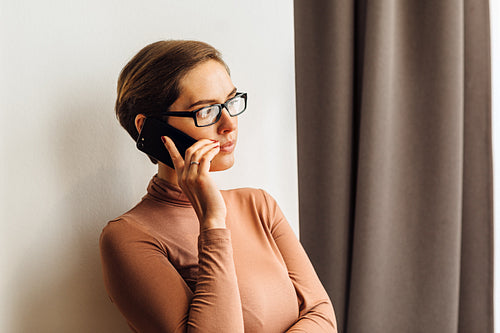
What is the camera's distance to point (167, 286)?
97 cm

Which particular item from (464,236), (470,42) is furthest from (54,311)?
(470,42)

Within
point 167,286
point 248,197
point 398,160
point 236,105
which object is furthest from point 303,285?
point 398,160

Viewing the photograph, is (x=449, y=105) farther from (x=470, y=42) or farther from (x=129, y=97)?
(x=129, y=97)

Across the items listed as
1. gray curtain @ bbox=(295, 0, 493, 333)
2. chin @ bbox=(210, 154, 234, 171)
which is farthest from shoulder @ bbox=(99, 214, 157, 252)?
gray curtain @ bbox=(295, 0, 493, 333)

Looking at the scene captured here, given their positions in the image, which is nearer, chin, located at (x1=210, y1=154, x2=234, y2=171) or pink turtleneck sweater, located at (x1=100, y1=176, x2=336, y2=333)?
pink turtleneck sweater, located at (x1=100, y1=176, x2=336, y2=333)

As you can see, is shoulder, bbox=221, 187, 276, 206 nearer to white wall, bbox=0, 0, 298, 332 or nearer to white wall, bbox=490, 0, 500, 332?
white wall, bbox=0, 0, 298, 332

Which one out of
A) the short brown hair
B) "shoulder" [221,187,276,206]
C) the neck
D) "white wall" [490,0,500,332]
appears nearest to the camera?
the short brown hair

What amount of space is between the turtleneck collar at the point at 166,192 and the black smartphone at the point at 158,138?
0.25 ft

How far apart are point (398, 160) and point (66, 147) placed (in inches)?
41.6

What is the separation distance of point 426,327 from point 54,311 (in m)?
1.19

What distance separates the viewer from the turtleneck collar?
1142 millimetres

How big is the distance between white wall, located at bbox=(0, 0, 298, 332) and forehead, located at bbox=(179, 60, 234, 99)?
1.15ft

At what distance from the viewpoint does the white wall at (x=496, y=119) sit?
4.92 ft

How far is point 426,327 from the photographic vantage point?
5.18 ft
